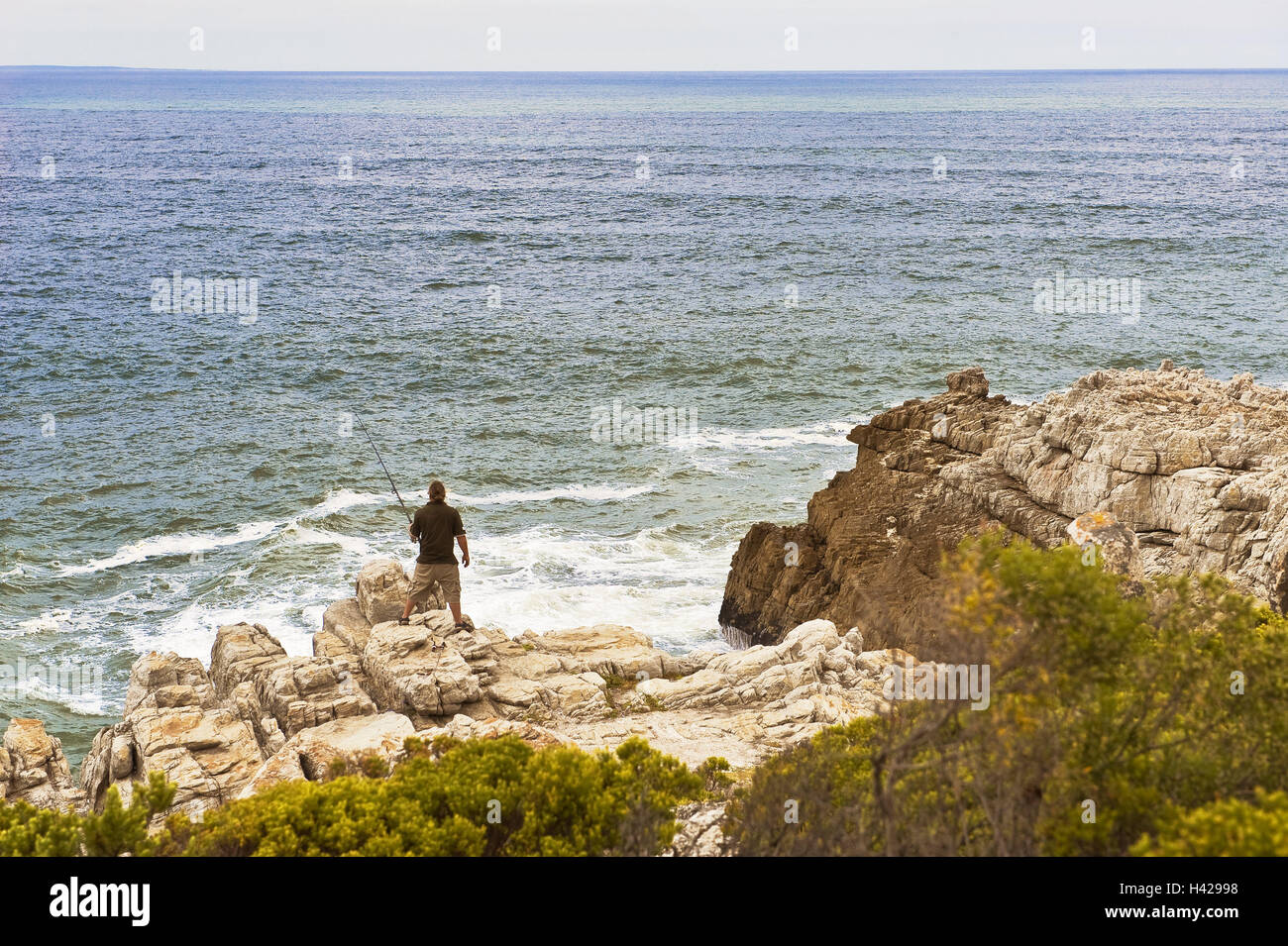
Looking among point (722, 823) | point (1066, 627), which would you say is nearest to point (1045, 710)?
point (1066, 627)

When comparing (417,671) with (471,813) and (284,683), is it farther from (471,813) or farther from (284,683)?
(471,813)

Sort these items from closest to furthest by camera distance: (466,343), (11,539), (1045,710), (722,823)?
1. (1045,710)
2. (722,823)
3. (11,539)
4. (466,343)

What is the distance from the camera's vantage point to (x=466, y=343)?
4481cm

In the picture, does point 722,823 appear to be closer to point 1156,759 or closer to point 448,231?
point 1156,759

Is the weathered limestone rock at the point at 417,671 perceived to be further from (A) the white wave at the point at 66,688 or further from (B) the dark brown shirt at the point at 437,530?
(A) the white wave at the point at 66,688

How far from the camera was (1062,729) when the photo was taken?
773cm

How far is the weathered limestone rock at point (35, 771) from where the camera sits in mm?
13820

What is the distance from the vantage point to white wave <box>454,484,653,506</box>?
3020 cm

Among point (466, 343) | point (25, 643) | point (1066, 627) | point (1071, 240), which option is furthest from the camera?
point (1071, 240)

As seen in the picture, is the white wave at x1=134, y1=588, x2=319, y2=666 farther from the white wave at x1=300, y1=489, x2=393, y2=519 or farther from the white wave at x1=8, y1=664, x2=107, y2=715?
the white wave at x1=300, y1=489, x2=393, y2=519

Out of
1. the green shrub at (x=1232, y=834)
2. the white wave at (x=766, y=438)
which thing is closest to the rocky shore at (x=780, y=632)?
the green shrub at (x=1232, y=834)

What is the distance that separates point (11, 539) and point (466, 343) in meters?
21.0

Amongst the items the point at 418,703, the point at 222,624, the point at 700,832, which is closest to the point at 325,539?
the point at 222,624

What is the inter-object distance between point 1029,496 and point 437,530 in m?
10.9
